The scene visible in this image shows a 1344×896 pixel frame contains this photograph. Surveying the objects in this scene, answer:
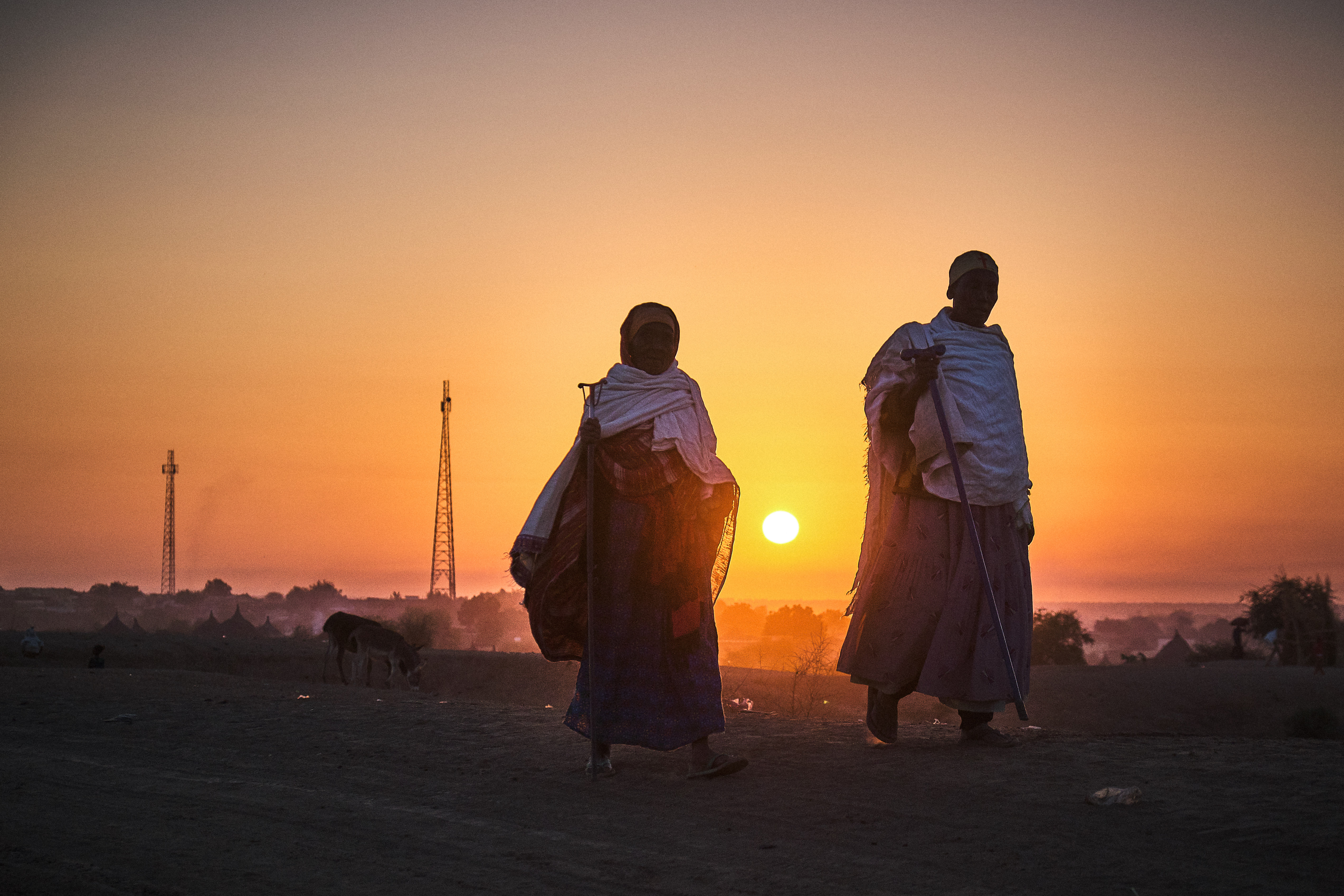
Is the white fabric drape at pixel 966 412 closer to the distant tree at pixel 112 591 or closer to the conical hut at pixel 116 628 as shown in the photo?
the conical hut at pixel 116 628

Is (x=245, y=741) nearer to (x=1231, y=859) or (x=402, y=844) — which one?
(x=402, y=844)

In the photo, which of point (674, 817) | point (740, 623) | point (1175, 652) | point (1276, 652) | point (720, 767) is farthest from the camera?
point (740, 623)

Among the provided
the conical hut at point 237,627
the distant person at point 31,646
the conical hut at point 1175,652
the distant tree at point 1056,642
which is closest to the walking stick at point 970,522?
the distant person at point 31,646

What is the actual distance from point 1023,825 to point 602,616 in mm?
2443

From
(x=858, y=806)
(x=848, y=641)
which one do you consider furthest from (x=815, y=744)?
(x=858, y=806)

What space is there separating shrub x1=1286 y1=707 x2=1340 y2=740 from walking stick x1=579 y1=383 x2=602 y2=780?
1602 cm

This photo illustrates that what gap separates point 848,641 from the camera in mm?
5980

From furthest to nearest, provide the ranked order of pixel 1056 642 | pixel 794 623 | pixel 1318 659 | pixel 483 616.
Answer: pixel 483 616
pixel 794 623
pixel 1056 642
pixel 1318 659

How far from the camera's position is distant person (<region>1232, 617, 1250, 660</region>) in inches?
1371

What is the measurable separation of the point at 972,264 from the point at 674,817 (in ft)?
12.0

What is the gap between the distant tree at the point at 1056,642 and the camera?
1473 inches

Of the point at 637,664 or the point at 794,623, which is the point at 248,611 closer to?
the point at 794,623

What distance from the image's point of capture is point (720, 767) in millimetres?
5191

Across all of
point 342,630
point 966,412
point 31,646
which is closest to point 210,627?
point 31,646
